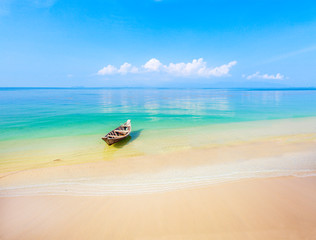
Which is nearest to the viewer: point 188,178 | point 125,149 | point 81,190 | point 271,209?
point 271,209

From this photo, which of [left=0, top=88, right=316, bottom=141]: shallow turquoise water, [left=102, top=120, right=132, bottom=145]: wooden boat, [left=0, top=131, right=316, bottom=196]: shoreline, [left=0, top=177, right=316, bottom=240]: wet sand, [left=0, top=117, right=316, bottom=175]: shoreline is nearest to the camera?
[left=0, top=177, right=316, bottom=240]: wet sand

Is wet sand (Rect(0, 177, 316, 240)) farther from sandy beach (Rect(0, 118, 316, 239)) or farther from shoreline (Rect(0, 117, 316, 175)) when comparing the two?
shoreline (Rect(0, 117, 316, 175))

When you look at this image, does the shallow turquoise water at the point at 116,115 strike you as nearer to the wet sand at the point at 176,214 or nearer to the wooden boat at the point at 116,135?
the wooden boat at the point at 116,135

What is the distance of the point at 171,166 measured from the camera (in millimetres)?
7711

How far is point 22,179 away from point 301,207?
10.7 metres

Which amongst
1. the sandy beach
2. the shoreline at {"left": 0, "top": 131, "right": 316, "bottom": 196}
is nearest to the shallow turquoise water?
the shoreline at {"left": 0, "top": 131, "right": 316, "bottom": 196}

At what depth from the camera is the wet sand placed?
154 inches

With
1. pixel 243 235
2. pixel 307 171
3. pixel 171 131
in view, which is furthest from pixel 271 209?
pixel 171 131

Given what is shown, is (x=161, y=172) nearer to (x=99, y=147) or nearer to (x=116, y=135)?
(x=99, y=147)

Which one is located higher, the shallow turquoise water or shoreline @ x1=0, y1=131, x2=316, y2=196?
the shallow turquoise water

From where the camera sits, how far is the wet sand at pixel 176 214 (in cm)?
390

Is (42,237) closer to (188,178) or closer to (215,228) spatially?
(215,228)


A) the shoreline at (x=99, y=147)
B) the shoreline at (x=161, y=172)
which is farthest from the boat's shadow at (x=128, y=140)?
the shoreline at (x=161, y=172)

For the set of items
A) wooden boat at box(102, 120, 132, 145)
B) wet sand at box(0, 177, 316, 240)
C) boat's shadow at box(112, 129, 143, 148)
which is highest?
wooden boat at box(102, 120, 132, 145)
